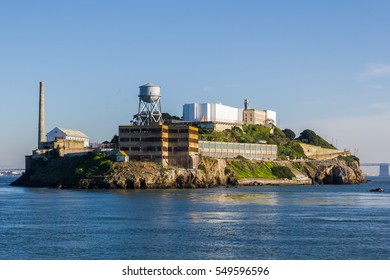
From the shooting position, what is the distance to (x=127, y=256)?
224 feet

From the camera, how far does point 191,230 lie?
287 ft

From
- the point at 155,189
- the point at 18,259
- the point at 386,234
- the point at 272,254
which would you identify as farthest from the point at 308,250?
the point at 155,189

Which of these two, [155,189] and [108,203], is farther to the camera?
[155,189]

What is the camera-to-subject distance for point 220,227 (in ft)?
299

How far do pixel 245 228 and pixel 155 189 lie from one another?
336 feet

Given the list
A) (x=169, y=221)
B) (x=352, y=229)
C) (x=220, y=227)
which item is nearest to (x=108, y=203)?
(x=169, y=221)

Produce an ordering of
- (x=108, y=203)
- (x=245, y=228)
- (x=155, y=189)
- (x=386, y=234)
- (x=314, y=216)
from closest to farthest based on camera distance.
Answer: (x=386, y=234), (x=245, y=228), (x=314, y=216), (x=108, y=203), (x=155, y=189)

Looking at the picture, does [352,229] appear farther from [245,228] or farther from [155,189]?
[155,189]

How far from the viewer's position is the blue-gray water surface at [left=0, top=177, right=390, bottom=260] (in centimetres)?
7031

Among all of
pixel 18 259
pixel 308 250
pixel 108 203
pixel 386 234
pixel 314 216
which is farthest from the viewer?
pixel 108 203

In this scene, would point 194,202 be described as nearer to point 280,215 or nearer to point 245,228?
point 280,215

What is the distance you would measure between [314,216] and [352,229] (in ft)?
63.0

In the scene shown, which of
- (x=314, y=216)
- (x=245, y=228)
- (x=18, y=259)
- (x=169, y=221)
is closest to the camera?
(x=18, y=259)

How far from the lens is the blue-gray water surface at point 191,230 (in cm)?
7031
